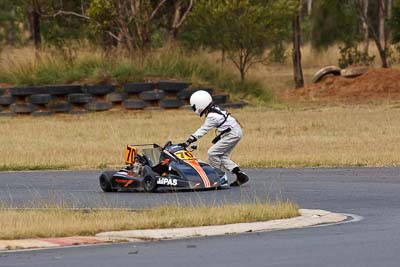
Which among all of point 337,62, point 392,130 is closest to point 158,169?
point 392,130

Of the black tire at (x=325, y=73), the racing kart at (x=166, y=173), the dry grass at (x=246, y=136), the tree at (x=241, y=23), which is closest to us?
the racing kart at (x=166, y=173)

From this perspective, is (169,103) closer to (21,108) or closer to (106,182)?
(21,108)

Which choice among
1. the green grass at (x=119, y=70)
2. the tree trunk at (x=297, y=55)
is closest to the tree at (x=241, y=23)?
the green grass at (x=119, y=70)

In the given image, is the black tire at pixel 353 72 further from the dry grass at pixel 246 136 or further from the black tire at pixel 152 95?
the black tire at pixel 152 95

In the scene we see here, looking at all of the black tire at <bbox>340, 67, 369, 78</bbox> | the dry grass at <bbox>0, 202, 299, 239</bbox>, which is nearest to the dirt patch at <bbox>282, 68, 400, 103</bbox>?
the black tire at <bbox>340, 67, 369, 78</bbox>

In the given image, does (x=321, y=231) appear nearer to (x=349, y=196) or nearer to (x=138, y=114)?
(x=349, y=196)

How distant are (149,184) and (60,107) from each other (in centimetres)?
1910

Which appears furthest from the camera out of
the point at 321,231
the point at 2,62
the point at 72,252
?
the point at 2,62

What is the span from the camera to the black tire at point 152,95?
1428 inches

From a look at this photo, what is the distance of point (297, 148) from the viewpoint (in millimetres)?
26016

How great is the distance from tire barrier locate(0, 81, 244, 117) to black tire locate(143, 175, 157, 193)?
60.0 feet

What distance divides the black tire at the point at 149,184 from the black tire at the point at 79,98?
18.8 m

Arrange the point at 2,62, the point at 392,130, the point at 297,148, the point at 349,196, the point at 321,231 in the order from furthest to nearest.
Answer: the point at 2,62 → the point at 392,130 → the point at 297,148 → the point at 349,196 → the point at 321,231

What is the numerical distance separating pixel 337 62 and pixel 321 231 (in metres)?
50.1
